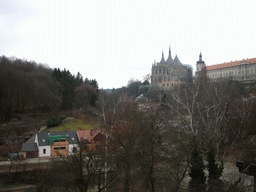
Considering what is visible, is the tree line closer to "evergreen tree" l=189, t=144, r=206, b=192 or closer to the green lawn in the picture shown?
the green lawn

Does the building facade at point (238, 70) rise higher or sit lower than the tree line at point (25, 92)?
higher

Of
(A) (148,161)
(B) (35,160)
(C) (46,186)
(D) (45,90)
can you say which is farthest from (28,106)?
(A) (148,161)

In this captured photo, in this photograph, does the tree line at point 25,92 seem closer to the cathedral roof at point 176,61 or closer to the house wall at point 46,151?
the house wall at point 46,151

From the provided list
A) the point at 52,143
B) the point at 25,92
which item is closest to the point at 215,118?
the point at 52,143

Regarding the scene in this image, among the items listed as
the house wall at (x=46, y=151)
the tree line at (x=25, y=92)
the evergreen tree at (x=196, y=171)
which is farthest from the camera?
the tree line at (x=25, y=92)

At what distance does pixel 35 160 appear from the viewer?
64.8 ft

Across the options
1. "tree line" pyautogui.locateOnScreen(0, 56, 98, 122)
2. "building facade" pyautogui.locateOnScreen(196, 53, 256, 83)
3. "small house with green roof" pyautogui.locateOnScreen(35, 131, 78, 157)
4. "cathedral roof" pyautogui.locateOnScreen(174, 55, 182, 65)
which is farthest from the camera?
"cathedral roof" pyautogui.locateOnScreen(174, 55, 182, 65)

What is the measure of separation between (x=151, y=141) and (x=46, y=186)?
628 cm

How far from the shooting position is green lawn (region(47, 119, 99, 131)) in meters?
28.1

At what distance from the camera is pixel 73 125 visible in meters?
29.7

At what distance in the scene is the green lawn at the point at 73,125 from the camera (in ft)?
92.1

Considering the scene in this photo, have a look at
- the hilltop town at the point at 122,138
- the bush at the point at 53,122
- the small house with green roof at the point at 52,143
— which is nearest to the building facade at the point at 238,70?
the hilltop town at the point at 122,138

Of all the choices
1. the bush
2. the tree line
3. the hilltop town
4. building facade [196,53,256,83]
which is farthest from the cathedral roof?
the bush

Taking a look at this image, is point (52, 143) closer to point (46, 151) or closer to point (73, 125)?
point (46, 151)
